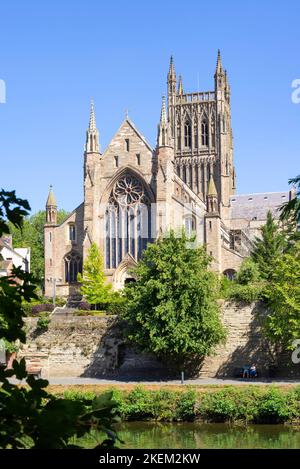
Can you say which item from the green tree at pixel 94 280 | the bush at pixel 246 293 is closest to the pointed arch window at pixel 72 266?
the green tree at pixel 94 280

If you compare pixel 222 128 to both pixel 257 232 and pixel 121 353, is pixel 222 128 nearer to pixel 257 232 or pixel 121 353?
pixel 257 232

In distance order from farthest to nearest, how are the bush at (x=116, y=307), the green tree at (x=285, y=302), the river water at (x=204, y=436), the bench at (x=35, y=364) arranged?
1. the bush at (x=116, y=307)
2. the bench at (x=35, y=364)
3. the green tree at (x=285, y=302)
4. the river water at (x=204, y=436)

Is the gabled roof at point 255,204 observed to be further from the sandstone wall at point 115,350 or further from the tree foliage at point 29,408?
the tree foliage at point 29,408

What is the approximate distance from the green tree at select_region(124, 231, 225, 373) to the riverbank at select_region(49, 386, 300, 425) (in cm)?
457

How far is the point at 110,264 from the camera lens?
66625 millimetres

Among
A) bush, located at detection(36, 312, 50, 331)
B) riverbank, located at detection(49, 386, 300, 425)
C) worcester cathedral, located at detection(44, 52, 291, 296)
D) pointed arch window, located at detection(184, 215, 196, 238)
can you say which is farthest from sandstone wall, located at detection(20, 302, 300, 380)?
pointed arch window, located at detection(184, 215, 196, 238)

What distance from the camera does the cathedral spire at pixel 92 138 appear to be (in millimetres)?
67125

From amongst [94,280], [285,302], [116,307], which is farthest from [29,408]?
[94,280]

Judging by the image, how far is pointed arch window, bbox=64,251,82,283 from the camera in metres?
67.4

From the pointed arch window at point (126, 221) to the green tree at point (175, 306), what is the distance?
880 inches

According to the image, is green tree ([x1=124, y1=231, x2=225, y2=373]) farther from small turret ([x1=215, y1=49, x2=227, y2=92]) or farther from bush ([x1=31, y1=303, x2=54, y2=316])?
small turret ([x1=215, y1=49, x2=227, y2=92])

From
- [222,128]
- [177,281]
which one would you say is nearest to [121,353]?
[177,281]

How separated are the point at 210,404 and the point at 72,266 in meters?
35.3

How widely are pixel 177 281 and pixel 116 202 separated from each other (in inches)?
1047
